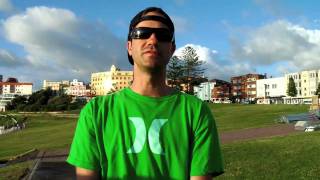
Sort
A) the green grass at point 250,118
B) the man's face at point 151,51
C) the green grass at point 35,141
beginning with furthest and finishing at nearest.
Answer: the green grass at point 250,118
the green grass at point 35,141
the man's face at point 151,51

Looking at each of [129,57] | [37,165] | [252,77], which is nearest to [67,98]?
[252,77]

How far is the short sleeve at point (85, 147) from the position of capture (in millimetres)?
2461

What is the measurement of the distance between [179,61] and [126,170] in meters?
100

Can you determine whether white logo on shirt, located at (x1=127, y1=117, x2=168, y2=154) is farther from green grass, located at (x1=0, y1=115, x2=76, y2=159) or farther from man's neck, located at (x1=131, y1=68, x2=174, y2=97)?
green grass, located at (x1=0, y1=115, x2=76, y2=159)

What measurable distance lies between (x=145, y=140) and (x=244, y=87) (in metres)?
181

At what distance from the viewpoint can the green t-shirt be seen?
2.49 metres


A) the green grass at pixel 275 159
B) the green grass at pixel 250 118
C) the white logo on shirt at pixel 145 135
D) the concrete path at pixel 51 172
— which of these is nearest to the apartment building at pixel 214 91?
the green grass at pixel 250 118

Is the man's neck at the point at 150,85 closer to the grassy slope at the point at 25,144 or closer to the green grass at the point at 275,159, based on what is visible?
the green grass at the point at 275,159

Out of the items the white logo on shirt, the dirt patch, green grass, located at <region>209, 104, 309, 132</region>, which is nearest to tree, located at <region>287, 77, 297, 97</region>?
green grass, located at <region>209, 104, 309, 132</region>

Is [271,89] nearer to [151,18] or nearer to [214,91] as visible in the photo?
[214,91]

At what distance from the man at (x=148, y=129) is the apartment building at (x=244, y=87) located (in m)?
173

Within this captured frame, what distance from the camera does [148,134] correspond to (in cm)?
252

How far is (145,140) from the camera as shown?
98.7 inches

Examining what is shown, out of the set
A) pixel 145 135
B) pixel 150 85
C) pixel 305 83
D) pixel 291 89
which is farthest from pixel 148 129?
pixel 305 83
